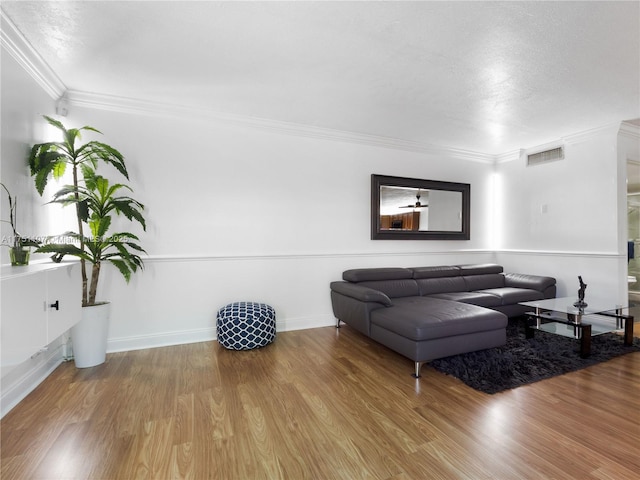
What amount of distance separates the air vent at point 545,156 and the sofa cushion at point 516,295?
1.99 meters

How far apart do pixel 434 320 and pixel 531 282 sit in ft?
8.51

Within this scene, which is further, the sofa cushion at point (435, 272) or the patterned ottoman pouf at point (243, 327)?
the sofa cushion at point (435, 272)

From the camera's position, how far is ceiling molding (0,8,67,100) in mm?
2047

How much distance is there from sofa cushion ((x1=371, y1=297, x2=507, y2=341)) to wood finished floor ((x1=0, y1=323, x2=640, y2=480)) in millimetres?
356

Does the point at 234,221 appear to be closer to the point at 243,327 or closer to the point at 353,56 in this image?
the point at 243,327

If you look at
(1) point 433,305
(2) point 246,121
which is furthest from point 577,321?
(2) point 246,121

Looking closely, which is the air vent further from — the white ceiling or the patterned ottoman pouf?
the patterned ottoman pouf

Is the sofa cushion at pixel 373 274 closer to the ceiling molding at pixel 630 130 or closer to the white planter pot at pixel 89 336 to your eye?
the white planter pot at pixel 89 336

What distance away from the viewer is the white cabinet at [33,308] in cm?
145

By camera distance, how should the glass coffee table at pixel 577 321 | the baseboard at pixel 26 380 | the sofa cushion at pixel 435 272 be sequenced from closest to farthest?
the baseboard at pixel 26 380 → the glass coffee table at pixel 577 321 → the sofa cushion at pixel 435 272

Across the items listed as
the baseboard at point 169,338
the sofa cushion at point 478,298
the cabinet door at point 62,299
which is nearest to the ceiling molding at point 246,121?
the cabinet door at point 62,299

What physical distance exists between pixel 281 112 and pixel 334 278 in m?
2.15

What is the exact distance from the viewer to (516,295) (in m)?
3.97

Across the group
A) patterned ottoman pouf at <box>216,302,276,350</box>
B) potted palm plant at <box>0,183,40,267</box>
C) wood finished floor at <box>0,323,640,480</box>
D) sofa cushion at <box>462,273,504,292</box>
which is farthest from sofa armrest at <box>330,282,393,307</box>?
potted palm plant at <box>0,183,40,267</box>
